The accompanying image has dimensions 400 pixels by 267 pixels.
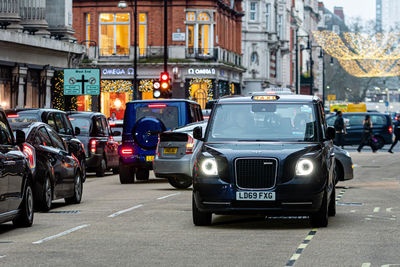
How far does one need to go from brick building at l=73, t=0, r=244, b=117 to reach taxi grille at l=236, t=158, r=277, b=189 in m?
50.4

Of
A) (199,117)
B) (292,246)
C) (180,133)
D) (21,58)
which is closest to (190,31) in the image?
(21,58)

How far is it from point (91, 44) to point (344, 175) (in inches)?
1747

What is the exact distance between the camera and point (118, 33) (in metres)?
66.2

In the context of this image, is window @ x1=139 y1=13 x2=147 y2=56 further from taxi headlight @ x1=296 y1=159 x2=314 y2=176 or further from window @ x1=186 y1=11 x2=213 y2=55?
taxi headlight @ x1=296 y1=159 x2=314 y2=176

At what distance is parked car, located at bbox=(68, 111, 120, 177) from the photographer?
30000 mm

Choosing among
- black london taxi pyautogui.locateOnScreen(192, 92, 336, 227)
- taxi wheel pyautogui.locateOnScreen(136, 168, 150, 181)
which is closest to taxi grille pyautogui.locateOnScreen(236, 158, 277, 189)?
black london taxi pyautogui.locateOnScreen(192, 92, 336, 227)

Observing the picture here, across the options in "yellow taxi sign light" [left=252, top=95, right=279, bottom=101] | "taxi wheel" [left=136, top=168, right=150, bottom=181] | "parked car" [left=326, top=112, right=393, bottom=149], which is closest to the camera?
"yellow taxi sign light" [left=252, top=95, right=279, bottom=101]

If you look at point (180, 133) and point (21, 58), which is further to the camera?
point (21, 58)

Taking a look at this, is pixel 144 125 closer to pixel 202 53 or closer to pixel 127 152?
pixel 127 152

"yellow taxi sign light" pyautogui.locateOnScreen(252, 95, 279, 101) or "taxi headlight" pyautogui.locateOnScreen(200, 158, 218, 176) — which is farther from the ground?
"yellow taxi sign light" pyautogui.locateOnScreen(252, 95, 279, 101)

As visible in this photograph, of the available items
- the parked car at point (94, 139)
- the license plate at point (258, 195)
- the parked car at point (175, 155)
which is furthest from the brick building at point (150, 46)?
the license plate at point (258, 195)

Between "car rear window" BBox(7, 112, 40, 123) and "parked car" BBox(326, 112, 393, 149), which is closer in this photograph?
"car rear window" BBox(7, 112, 40, 123)

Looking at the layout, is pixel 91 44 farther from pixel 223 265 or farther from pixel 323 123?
pixel 223 265

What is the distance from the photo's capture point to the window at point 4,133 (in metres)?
14.3
